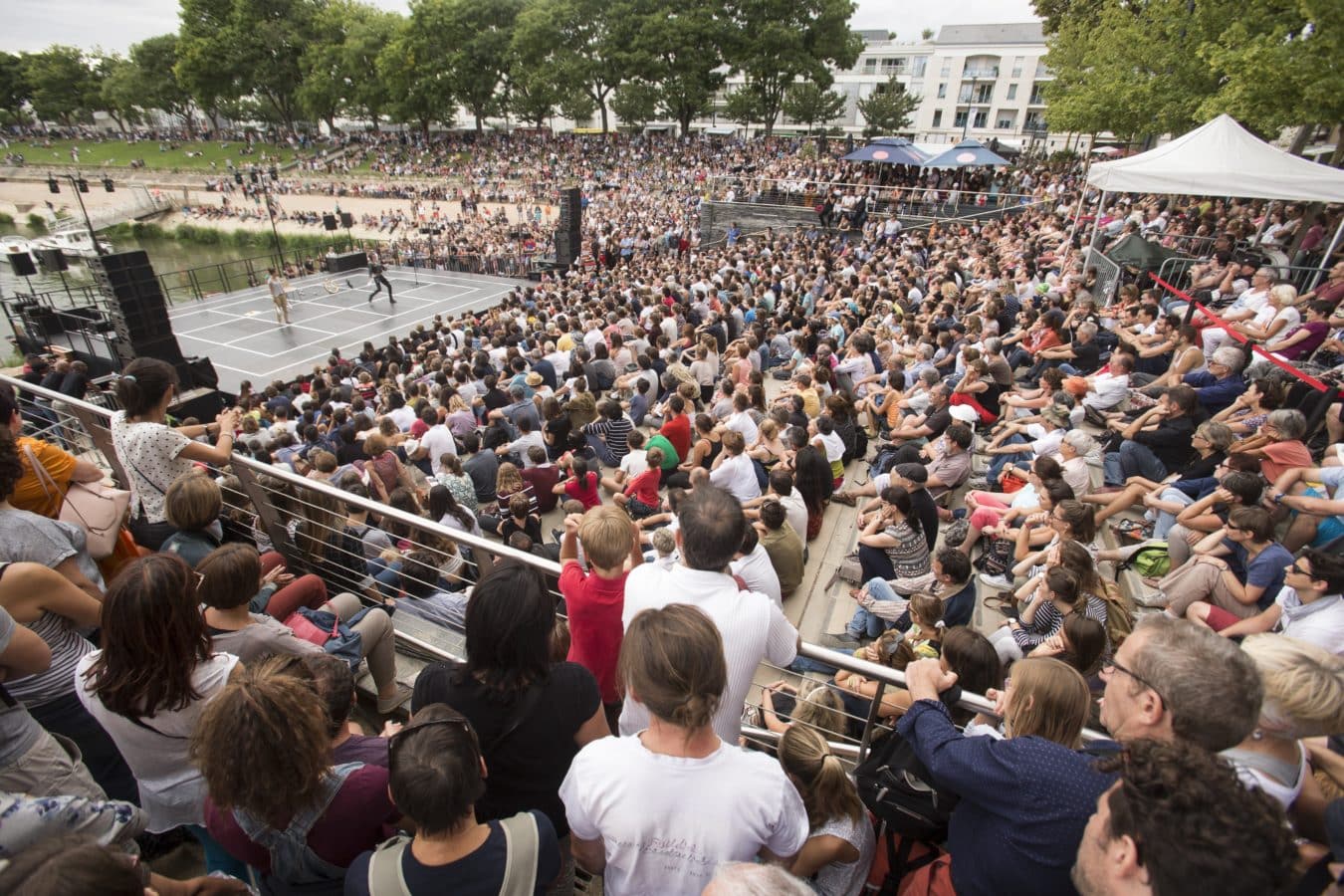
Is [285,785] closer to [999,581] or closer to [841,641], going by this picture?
[841,641]

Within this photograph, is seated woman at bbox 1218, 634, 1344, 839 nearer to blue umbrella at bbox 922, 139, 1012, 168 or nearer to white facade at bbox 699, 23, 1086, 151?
blue umbrella at bbox 922, 139, 1012, 168

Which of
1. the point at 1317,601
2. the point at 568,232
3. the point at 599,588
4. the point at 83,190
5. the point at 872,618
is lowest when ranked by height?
the point at 872,618

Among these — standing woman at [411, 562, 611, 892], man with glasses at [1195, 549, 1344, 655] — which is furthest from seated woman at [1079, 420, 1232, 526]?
standing woman at [411, 562, 611, 892]

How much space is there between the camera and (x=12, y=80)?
73.1 meters

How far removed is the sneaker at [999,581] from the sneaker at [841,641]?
1.36 m

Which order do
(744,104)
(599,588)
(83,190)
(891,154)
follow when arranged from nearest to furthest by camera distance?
1. (599,588)
2. (891,154)
3. (83,190)
4. (744,104)

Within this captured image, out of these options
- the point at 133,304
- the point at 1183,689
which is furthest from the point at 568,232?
the point at 1183,689

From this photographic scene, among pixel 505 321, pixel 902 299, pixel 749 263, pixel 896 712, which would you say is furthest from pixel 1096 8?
pixel 896 712

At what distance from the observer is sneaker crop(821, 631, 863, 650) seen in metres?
4.61

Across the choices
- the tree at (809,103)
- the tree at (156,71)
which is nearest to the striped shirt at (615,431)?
the tree at (809,103)

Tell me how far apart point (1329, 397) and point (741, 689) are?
6568mm

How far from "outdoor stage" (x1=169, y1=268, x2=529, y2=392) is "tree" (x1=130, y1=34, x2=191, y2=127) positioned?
221ft

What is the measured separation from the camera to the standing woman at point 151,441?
3.54 metres

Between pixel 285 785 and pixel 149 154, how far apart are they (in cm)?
8884
